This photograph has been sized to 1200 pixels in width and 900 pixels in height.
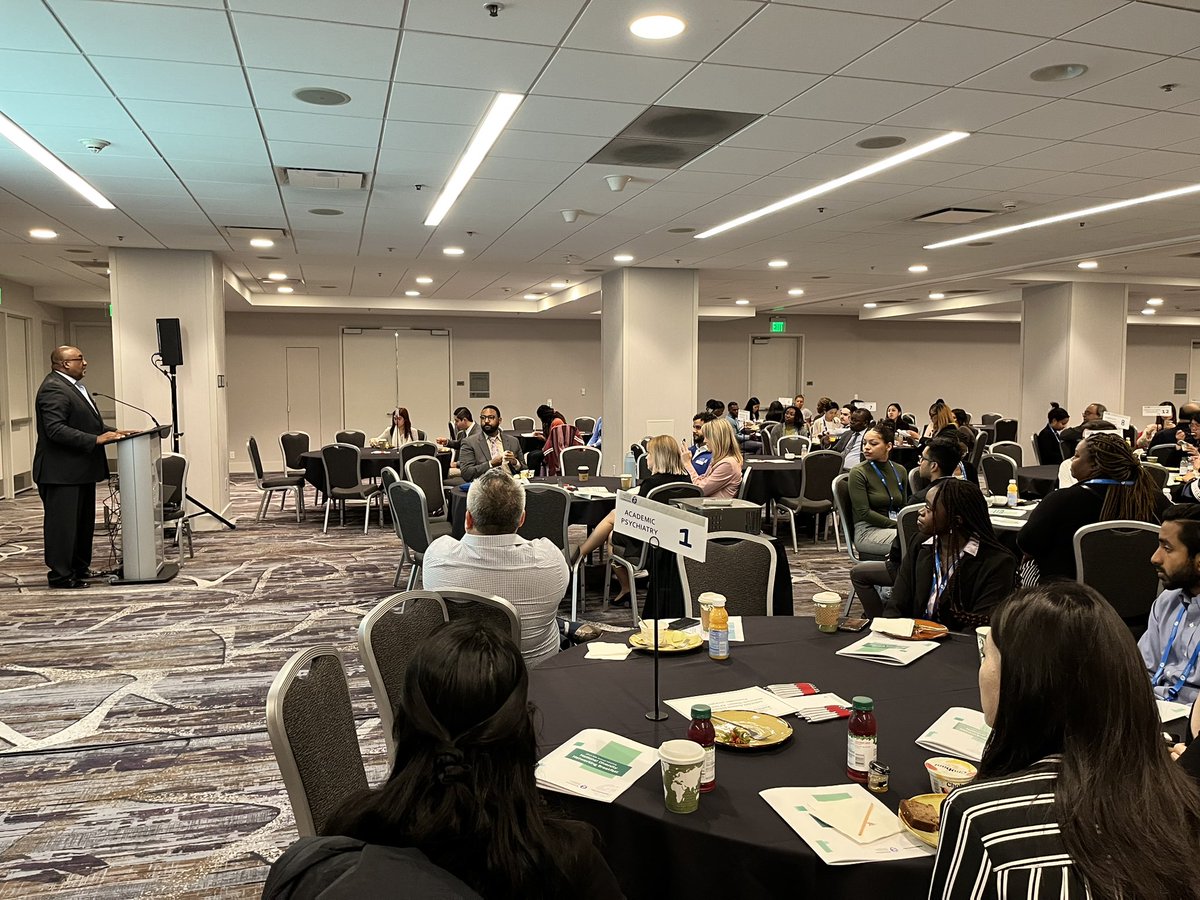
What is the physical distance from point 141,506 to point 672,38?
18.7 feet

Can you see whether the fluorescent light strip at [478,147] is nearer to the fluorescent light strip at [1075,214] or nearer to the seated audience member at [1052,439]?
the fluorescent light strip at [1075,214]

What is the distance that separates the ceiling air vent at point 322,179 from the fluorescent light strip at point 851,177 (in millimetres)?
3495

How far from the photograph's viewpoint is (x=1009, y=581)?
131 inches

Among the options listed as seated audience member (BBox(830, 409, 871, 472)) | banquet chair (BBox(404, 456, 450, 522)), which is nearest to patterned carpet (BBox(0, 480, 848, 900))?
banquet chair (BBox(404, 456, 450, 522))

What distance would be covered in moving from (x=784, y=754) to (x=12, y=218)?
8.90 meters

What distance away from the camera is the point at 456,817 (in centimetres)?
121

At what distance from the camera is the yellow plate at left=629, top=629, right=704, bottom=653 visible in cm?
288

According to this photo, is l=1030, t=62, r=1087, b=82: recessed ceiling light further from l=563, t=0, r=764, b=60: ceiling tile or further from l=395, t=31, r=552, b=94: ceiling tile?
l=395, t=31, r=552, b=94: ceiling tile

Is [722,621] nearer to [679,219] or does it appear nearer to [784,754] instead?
[784,754]

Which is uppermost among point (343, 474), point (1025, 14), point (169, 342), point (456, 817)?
point (1025, 14)

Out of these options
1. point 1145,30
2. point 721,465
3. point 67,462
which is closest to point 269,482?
point 67,462

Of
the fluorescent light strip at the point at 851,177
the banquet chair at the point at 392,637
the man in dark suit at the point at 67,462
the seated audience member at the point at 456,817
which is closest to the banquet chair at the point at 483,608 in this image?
the banquet chair at the point at 392,637

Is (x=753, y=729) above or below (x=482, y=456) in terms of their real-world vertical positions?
below

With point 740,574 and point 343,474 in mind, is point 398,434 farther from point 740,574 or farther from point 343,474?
point 740,574
